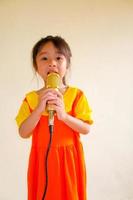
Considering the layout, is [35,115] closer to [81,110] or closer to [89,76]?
[81,110]

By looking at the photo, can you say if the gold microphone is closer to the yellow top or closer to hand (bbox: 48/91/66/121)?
hand (bbox: 48/91/66/121)

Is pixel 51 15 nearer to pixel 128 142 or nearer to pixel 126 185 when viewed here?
pixel 128 142

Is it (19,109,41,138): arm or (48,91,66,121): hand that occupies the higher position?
(48,91,66,121): hand

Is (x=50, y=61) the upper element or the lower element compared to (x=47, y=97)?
upper

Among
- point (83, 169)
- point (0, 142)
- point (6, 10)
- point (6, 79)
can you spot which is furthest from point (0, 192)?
point (6, 10)

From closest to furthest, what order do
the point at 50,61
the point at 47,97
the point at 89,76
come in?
the point at 47,97, the point at 50,61, the point at 89,76

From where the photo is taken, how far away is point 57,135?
1047 millimetres

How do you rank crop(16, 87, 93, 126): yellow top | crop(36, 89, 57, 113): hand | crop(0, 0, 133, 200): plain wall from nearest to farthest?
1. crop(36, 89, 57, 113): hand
2. crop(16, 87, 93, 126): yellow top
3. crop(0, 0, 133, 200): plain wall

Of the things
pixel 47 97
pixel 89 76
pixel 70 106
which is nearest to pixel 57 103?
pixel 47 97

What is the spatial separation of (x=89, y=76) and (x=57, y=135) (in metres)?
0.68

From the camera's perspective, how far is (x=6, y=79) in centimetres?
151

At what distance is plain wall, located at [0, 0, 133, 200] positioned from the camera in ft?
4.97

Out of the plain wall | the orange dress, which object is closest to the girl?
the orange dress

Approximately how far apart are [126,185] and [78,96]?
0.90 meters
